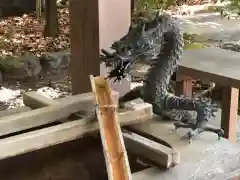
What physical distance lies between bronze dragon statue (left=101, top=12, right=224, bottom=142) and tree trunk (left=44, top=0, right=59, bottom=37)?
4298 millimetres

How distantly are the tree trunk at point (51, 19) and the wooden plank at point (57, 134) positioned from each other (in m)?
4.36

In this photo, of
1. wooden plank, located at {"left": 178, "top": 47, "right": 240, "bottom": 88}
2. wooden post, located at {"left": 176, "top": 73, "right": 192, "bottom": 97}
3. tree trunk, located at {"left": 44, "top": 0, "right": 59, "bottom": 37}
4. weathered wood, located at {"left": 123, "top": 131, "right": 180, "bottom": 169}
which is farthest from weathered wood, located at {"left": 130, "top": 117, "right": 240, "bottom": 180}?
tree trunk, located at {"left": 44, "top": 0, "right": 59, "bottom": 37}

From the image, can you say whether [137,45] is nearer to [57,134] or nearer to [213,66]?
[57,134]

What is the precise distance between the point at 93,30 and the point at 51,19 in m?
4.20

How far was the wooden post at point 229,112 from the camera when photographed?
2.15 m

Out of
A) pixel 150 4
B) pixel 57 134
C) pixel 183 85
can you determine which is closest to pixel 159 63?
pixel 57 134

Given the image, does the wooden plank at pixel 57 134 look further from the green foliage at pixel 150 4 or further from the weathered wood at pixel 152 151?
the green foliage at pixel 150 4

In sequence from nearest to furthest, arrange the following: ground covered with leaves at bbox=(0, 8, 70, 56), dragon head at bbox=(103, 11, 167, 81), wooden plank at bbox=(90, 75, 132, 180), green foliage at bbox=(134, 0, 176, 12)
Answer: wooden plank at bbox=(90, 75, 132, 180) < dragon head at bbox=(103, 11, 167, 81) < ground covered with leaves at bbox=(0, 8, 70, 56) < green foliage at bbox=(134, 0, 176, 12)

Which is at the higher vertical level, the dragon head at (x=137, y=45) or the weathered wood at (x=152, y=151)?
the dragon head at (x=137, y=45)

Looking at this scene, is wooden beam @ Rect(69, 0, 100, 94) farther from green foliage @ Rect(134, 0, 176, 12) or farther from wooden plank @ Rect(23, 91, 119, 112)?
green foliage @ Rect(134, 0, 176, 12)

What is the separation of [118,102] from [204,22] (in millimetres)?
5126

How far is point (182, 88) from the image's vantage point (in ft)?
8.56

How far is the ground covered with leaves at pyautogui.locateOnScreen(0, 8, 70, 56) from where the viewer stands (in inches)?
202

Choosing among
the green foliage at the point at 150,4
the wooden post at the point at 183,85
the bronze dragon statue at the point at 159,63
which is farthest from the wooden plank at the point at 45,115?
the green foliage at the point at 150,4
